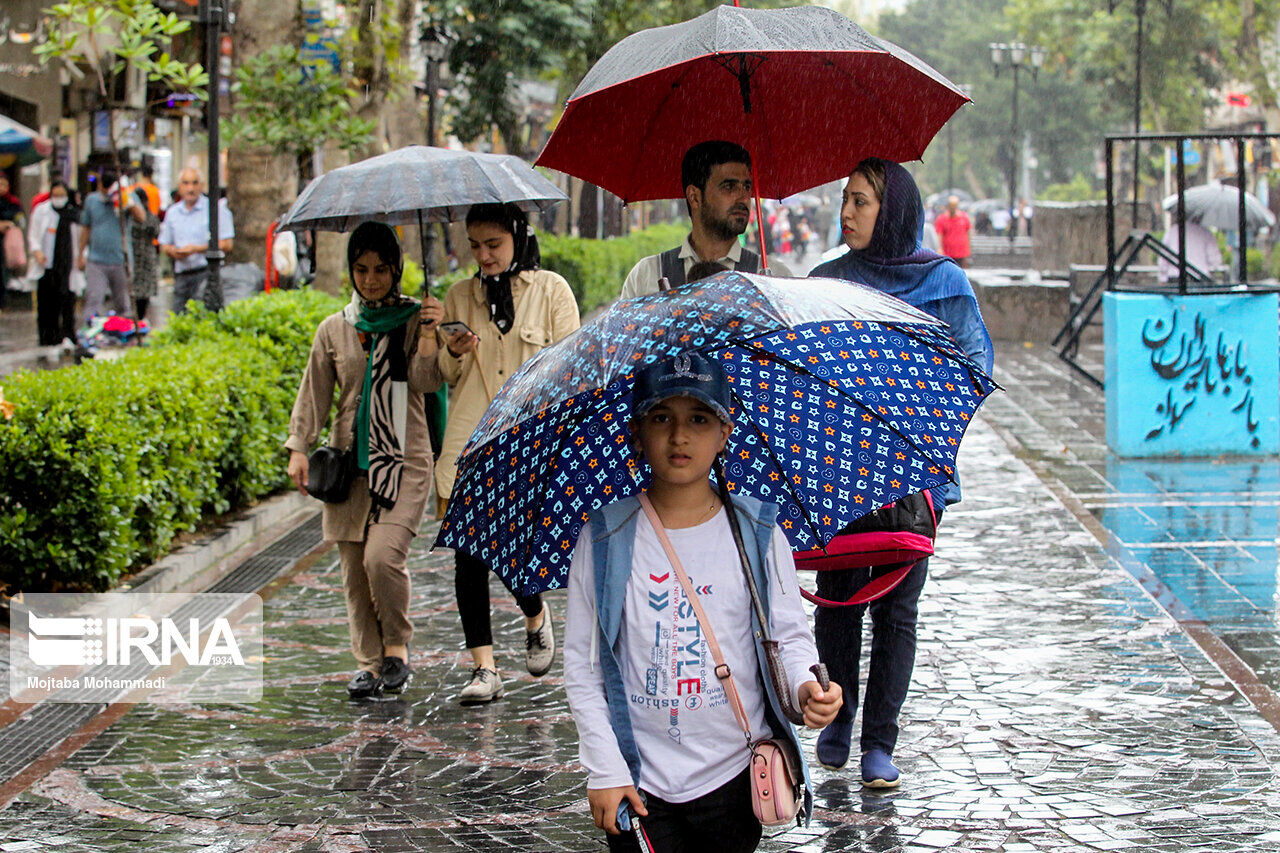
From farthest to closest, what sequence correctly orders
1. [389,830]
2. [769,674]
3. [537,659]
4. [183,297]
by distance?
[183,297], [537,659], [389,830], [769,674]

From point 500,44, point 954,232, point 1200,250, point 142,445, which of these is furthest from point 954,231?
point 142,445

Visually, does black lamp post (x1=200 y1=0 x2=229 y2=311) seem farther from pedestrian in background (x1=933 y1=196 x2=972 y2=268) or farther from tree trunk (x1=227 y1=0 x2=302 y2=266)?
pedestrian in background (x1=933 y1=196 x2=972 y2=268)

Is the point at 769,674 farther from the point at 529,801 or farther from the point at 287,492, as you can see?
the point at 287,492

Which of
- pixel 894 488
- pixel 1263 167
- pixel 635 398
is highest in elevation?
pixel 1263 167

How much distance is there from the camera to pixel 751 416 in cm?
367

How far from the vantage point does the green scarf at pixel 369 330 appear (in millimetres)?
5910

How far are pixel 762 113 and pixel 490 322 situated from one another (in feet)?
4.50

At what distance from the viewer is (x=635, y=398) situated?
3191mm

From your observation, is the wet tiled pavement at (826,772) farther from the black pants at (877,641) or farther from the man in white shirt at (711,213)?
the man in white shirt at (711,213)

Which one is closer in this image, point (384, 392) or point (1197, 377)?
point (384, 392)

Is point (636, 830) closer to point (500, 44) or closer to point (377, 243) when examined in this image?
point (377, 243)

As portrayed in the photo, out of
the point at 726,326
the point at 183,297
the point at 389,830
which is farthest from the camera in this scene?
the point at 183,297

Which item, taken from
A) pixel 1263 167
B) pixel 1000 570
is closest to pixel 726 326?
pixel 1000 570

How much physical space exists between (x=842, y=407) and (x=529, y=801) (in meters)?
1.94
